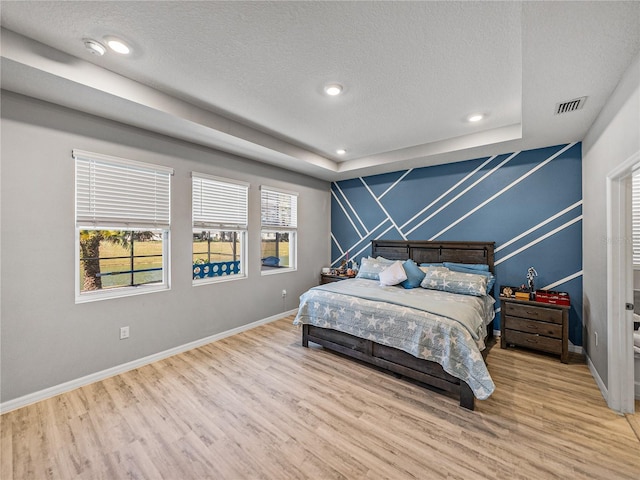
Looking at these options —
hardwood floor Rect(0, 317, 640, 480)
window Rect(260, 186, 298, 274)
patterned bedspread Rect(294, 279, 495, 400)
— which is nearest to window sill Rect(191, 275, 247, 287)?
window Rect(260, 186, 298, 274)

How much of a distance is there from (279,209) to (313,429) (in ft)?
11.1

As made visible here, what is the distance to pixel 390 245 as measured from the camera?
4797 millimetres

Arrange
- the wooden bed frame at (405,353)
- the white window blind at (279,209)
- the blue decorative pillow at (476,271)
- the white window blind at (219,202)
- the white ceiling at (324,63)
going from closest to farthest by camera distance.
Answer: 1. the white ceiling at (324,63)
2. the wooden bed frame at (405,353)
3. the white window blind at (219,202)
4. the blue decorative pillow at (476,271)
5. the white window blind at (279,209)

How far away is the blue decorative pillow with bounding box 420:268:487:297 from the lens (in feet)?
11.0

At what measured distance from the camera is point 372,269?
4289 millimetres

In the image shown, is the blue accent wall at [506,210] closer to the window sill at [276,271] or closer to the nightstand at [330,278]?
the nightstand at [330,278]

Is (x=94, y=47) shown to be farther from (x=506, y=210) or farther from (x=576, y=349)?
(x=576, y=349)

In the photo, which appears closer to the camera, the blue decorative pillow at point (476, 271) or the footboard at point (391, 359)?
the footboard at point (391, 359)

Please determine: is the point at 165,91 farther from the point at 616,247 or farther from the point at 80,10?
the point at 616,247

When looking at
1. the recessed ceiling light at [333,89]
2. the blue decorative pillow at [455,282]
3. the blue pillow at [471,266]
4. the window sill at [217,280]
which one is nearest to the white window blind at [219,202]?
the window sill at [217,280]

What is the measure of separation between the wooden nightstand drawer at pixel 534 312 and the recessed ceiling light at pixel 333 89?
3.21 meters

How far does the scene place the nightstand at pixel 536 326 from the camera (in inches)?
117

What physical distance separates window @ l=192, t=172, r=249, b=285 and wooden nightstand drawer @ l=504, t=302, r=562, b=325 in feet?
12.1

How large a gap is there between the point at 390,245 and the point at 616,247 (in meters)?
2.88
